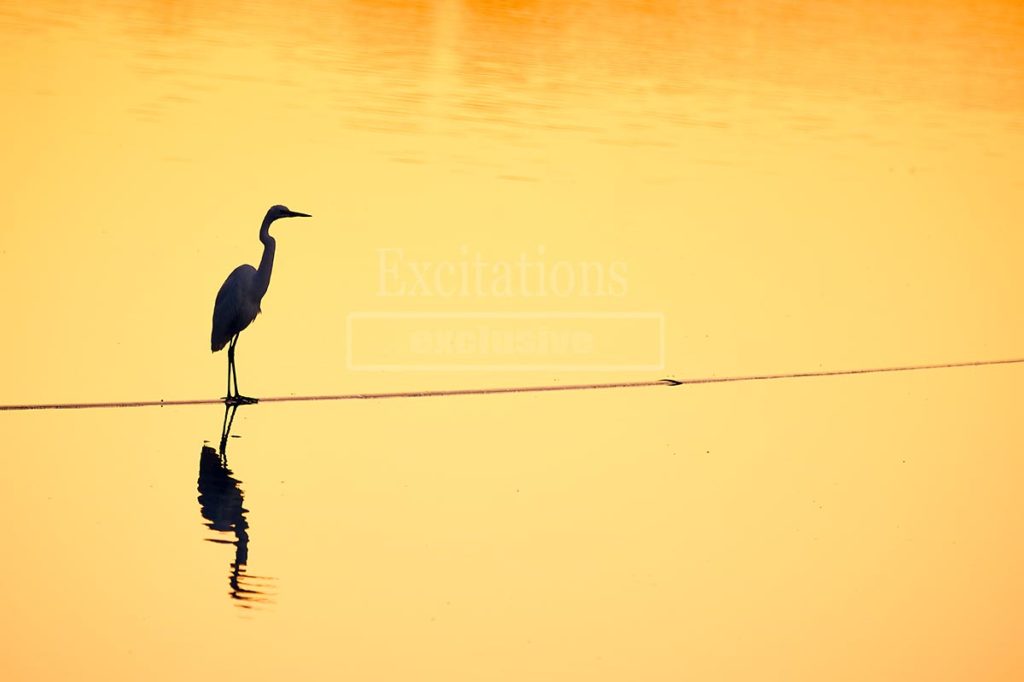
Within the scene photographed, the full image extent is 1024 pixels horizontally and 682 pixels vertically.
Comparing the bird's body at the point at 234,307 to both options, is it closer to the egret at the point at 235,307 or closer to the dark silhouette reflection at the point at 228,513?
the egret at the point at 235,307

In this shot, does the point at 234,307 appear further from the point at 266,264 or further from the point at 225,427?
the point at 225,427

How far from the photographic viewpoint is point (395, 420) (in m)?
6.01

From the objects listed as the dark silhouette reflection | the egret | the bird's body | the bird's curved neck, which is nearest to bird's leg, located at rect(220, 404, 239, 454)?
the dark silhouette reflection

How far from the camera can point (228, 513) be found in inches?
190

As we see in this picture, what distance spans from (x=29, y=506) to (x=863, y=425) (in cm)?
312

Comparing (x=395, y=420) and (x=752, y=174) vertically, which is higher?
(x=752, y=174)

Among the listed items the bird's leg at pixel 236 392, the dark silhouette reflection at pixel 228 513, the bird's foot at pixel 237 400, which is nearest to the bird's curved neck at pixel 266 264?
the bird's leg at pixel 236 392

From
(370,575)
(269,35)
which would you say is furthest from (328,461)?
(269,35)

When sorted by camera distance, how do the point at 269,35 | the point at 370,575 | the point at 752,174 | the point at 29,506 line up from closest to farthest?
the point at 370,575
the point at 29,506
the point at 752,174
the point at 269,35

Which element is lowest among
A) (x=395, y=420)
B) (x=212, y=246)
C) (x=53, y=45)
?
(x=395, y=420)

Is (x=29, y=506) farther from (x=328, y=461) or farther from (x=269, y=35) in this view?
(x=269, y=35)

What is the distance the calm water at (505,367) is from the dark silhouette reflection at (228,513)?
0.02 meters

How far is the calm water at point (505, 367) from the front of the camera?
4250 millimetres

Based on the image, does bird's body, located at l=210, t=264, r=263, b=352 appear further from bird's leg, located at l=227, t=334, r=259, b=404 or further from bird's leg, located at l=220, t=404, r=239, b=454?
bird's leg, located at l=220, t=404, r=239, b=454
